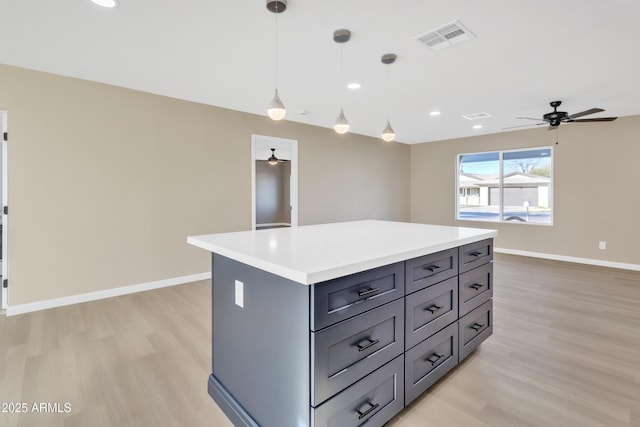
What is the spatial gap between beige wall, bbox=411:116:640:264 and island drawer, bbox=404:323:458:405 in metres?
5.02

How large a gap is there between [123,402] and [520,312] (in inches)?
137

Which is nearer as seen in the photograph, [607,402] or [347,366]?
[347,366]

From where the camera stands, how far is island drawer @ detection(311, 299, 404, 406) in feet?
4.11

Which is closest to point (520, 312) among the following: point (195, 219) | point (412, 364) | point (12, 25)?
point (412, 364)

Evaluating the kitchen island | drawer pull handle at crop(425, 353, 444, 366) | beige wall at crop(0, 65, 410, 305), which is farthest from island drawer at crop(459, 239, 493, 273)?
beige wall at crop(0, 65, 410, 305)

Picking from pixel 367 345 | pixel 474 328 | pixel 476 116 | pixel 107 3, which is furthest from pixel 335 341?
pixel 476 116

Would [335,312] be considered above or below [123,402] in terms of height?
above

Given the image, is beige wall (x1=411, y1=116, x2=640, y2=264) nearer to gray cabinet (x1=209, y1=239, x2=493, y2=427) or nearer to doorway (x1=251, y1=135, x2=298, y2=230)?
gray cabinet (x1=209, y1=239, x2=493, y2=427)

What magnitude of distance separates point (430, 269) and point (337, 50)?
2.07 metres

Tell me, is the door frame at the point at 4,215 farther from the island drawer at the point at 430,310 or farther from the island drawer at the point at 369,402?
the island drawer at the point at 430,310

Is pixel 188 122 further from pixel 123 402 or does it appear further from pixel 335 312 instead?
pixel 335 312

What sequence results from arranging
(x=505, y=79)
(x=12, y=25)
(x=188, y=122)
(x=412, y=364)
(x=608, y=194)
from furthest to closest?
(x=608, y=194)
(x=188, y=122)
(x=505, y=79)
(x=12, y=25)
(x=412, y=364)

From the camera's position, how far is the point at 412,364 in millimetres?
1716

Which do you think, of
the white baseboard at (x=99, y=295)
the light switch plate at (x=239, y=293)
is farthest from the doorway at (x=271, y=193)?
the light switch plate at (x=239, y=293)
